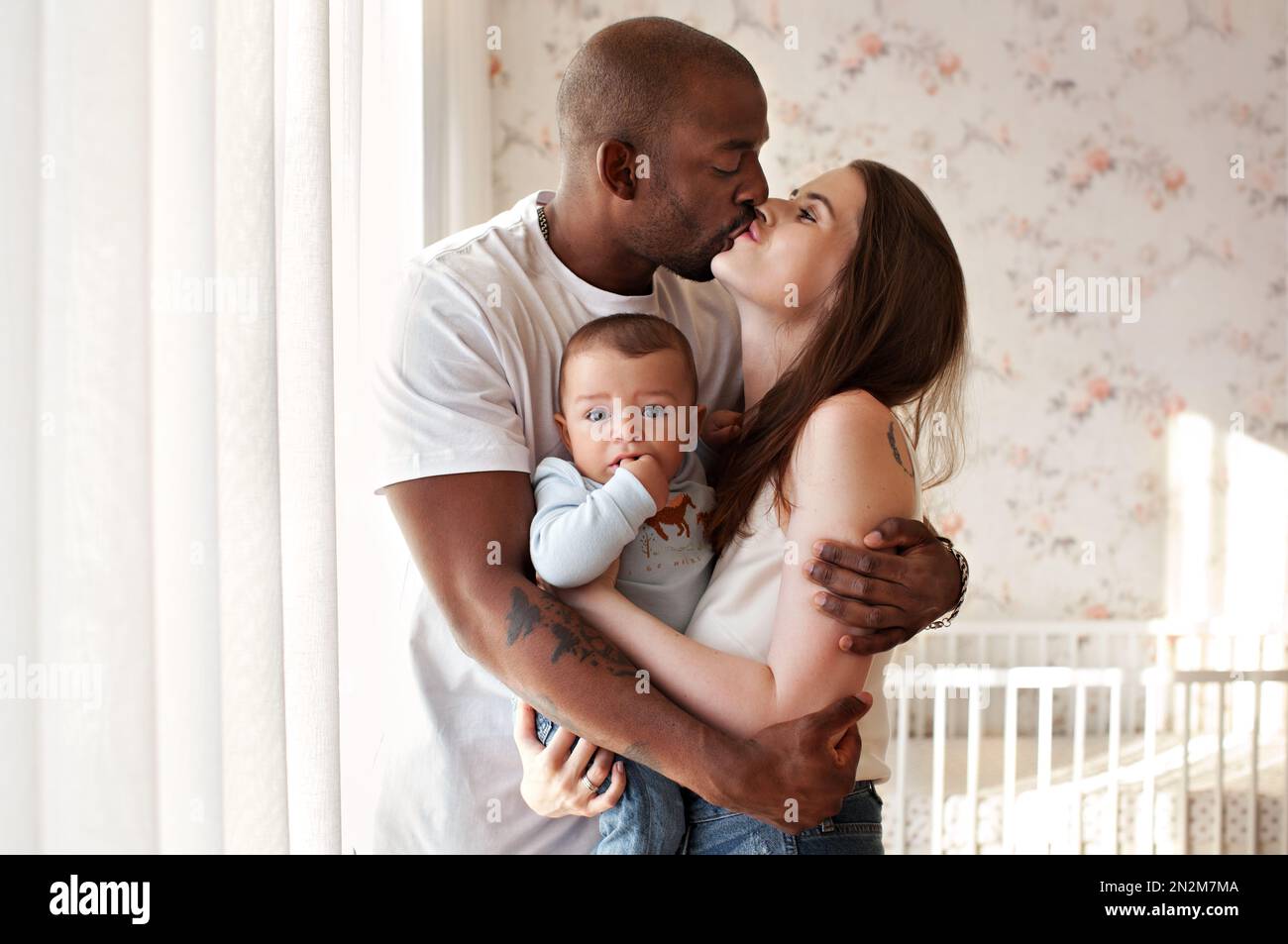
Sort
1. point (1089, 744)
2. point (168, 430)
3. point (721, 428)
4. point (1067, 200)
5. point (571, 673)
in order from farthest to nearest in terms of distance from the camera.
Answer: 1. point (1067, 200)
2. point (1089, 744)
3. point (721, 428)
4. point (571, 673)
5. point (168, 430)

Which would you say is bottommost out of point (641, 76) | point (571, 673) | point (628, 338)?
point (571, 673)

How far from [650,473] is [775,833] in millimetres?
387

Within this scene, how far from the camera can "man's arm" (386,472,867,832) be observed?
105 cm

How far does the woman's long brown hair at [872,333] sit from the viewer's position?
117 cm

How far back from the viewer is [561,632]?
1.07m

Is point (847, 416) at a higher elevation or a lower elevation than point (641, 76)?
lower

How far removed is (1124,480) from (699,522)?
258 cm

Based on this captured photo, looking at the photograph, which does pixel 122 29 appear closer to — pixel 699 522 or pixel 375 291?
pixel 375 291

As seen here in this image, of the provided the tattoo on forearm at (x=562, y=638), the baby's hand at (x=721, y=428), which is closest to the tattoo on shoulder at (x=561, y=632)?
the tattoo on forearm at (x=562, y=638)

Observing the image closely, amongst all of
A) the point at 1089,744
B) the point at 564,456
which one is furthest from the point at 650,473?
the point at 1089,744

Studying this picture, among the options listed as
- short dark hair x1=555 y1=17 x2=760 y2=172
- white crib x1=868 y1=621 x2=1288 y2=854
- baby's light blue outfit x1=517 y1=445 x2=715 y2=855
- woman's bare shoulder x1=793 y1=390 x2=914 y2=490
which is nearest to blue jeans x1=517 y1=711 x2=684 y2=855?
baby's light blue outfit x1=517 y1=445 x2=715 y2=855

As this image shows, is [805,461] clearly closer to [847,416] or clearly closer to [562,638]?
[847,416]

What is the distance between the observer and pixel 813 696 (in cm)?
107

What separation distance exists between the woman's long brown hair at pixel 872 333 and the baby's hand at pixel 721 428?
0.03 meters
